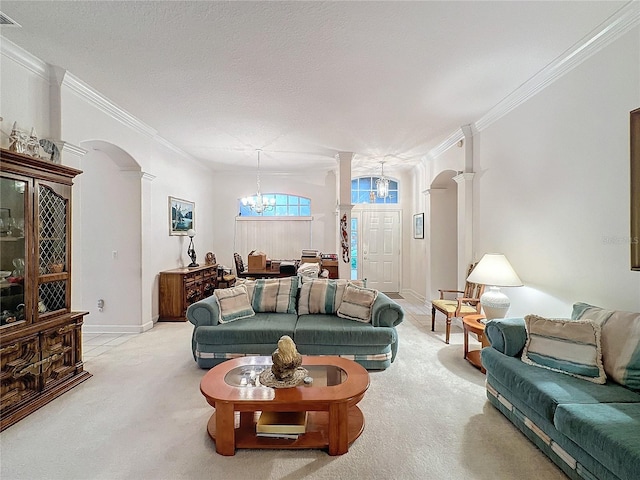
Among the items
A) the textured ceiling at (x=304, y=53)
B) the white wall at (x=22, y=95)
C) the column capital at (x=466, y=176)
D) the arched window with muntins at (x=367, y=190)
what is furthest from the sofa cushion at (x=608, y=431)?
the arched window with muntins at (x=367, y=190)

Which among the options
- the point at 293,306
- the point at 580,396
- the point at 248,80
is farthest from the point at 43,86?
the point at 580,396

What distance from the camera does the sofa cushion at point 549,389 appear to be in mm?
1861

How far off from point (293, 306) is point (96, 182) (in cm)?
334

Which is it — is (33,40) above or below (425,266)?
above

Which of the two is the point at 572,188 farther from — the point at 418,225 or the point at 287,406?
the point at 418,225

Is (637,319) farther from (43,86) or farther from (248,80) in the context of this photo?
(43,86)

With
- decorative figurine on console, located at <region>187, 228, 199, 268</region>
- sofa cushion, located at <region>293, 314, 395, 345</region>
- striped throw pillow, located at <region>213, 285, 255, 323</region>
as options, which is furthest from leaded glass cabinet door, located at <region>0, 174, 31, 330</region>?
decorative figurine on console, located at <region>187, 228, 199, 268</region>

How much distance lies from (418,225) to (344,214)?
6.57 ft

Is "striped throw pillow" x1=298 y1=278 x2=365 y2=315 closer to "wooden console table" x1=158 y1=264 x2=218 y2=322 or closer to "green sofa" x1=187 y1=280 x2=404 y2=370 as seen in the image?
"green sofa" x1=187 y1=280 x2=404 y2=370

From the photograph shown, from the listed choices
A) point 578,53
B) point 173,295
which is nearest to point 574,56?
point 578,53

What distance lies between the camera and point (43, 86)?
9.86 ft

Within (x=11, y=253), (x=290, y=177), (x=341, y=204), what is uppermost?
(x=290, y=177)

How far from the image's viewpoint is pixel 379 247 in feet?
25.0

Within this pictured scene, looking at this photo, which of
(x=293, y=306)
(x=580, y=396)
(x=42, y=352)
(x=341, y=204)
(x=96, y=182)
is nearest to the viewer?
(x=580, y=396)
